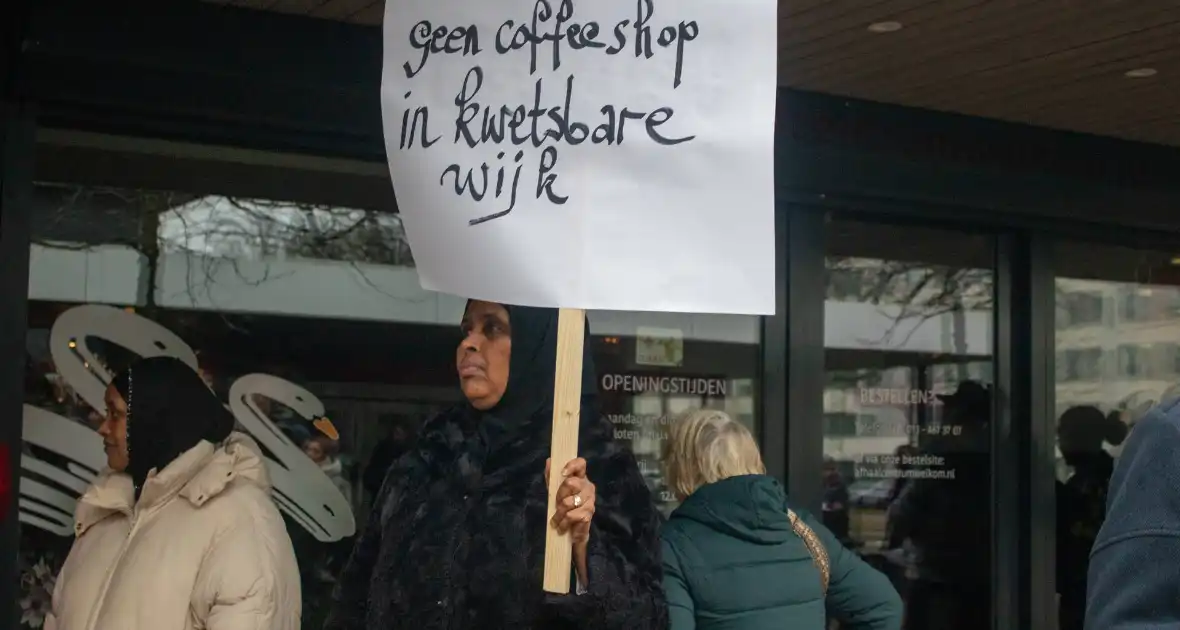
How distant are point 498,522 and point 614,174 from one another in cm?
80

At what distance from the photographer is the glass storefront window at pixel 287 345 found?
459 cm

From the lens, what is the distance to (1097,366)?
6.26 metres

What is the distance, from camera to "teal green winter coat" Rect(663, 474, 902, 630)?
11.1ft

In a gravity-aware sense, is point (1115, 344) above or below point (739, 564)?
above

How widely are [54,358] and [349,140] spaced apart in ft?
3.96

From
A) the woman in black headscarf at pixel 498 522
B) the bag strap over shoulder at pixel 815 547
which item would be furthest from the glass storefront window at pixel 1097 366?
the woman in black headscarf at pixel 498 522

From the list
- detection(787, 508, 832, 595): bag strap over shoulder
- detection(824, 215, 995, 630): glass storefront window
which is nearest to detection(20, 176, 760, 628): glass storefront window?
detection(824, 215, 995, 630): glass storefront window

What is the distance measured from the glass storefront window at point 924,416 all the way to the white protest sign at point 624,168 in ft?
10.1

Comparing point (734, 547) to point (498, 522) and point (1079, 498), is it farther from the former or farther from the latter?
point (1079, 498)

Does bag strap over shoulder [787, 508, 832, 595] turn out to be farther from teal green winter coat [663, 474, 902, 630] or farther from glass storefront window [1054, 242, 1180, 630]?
glass storefront window [1054, 242, 1180, 630]

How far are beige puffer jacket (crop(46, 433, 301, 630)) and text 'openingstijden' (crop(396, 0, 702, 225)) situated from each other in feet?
3.54

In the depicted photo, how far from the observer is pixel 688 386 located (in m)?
5.31

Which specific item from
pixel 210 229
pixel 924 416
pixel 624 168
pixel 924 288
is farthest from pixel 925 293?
pixel 624 168

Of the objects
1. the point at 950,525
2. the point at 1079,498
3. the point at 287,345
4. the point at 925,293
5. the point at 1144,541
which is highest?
the point at 925,293
